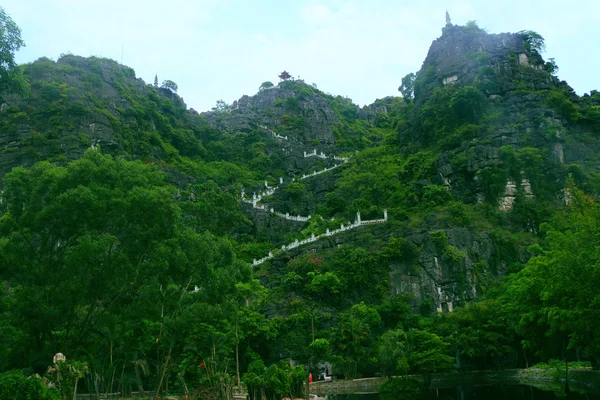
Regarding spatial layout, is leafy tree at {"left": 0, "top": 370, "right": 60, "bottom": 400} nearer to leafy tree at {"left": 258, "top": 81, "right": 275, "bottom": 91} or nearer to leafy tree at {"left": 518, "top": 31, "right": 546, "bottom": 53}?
leafy tree at {"left": 518, "top": 31, "right": 546, "bottom": 53}

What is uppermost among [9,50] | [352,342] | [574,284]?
[9,50]

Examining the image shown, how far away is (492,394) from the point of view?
77.7ft

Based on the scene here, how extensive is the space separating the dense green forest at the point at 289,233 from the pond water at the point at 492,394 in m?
1.65

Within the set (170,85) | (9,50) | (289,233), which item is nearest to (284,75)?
(170,85)

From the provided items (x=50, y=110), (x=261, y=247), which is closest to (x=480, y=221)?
(x=261, y=247)

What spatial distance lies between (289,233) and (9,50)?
33637 millimetres

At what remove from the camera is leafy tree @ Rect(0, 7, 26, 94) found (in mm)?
12523

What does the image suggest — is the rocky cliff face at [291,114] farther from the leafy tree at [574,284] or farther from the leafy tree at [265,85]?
the leafy tree at [574,284]

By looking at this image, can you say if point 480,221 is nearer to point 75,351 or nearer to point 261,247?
point 261,247

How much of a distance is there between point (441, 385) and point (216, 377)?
16.3m

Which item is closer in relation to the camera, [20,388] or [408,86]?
[20,388]

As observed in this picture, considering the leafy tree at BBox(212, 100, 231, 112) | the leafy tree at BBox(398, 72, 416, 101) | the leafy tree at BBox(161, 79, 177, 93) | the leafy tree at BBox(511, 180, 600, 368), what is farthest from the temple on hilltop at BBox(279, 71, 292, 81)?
the leafy tree at BBox(511, 180, 600, 368)

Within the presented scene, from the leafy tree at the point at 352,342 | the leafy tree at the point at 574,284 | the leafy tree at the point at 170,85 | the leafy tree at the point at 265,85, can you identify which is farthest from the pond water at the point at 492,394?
the leafy tree at the point at 265,85

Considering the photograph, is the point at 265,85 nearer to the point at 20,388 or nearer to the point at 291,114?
the point at 291,114
